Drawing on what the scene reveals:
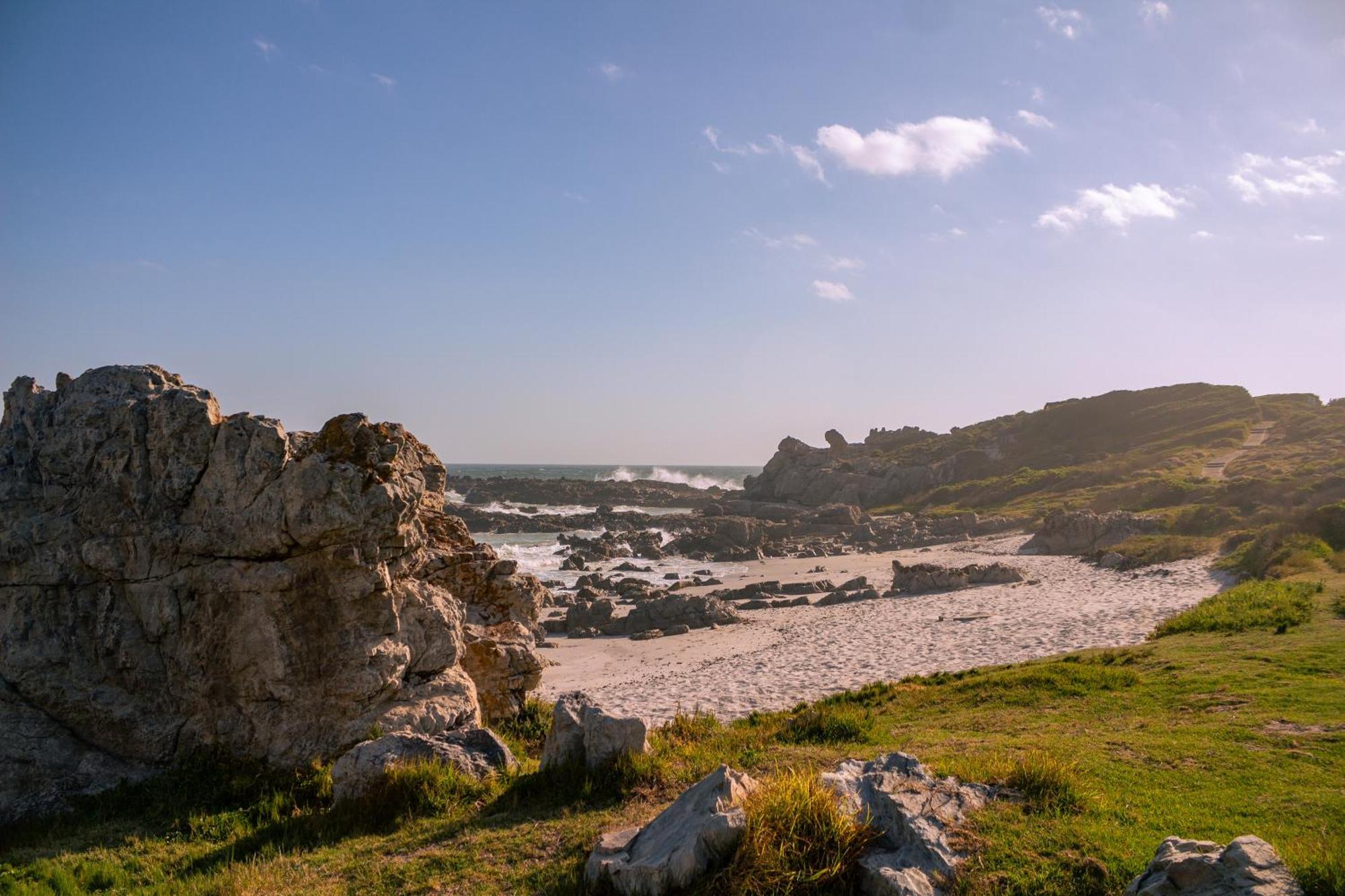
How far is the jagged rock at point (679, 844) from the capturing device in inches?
234

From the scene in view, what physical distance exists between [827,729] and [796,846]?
6.23 meters

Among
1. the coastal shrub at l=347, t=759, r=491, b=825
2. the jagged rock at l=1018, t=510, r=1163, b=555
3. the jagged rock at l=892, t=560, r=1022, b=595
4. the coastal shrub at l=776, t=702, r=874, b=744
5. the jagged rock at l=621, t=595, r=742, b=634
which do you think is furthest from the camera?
the jagged rock at l=1018, t=510, r=1163, b=555

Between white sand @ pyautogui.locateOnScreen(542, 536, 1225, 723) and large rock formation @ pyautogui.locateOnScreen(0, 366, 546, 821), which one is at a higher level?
large rock formation @ pyautogui.locateOnScreen(0, 366, 546, 821)

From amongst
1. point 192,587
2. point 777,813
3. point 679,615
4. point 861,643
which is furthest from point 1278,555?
point 192,587

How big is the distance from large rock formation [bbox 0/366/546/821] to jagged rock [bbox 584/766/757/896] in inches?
210

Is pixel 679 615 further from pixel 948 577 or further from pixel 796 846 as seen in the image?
pixel 796 846

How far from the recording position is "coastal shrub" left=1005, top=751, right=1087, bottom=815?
720cm

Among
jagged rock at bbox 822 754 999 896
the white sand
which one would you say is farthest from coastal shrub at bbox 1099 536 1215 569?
jagged rock at bbox 822 754 999 896

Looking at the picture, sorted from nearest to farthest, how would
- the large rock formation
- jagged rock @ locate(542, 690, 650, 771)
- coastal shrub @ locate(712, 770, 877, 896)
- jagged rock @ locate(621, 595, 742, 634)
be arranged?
coastal shrub @ locate(712, 770, 877, 896) < jagged rock @ locate(542, 690, 650, 771) < the large rock formation < jagged rock @ locate(621, 595, 742, 634)

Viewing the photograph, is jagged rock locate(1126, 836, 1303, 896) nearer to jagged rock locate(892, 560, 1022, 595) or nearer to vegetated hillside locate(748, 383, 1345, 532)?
jagged rock locate(892, 560, 1022, 595)

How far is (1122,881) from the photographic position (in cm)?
594

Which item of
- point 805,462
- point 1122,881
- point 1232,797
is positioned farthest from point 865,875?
point 805,462

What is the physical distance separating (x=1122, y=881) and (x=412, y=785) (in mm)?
7038

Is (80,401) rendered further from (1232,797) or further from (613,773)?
(1232,797)
